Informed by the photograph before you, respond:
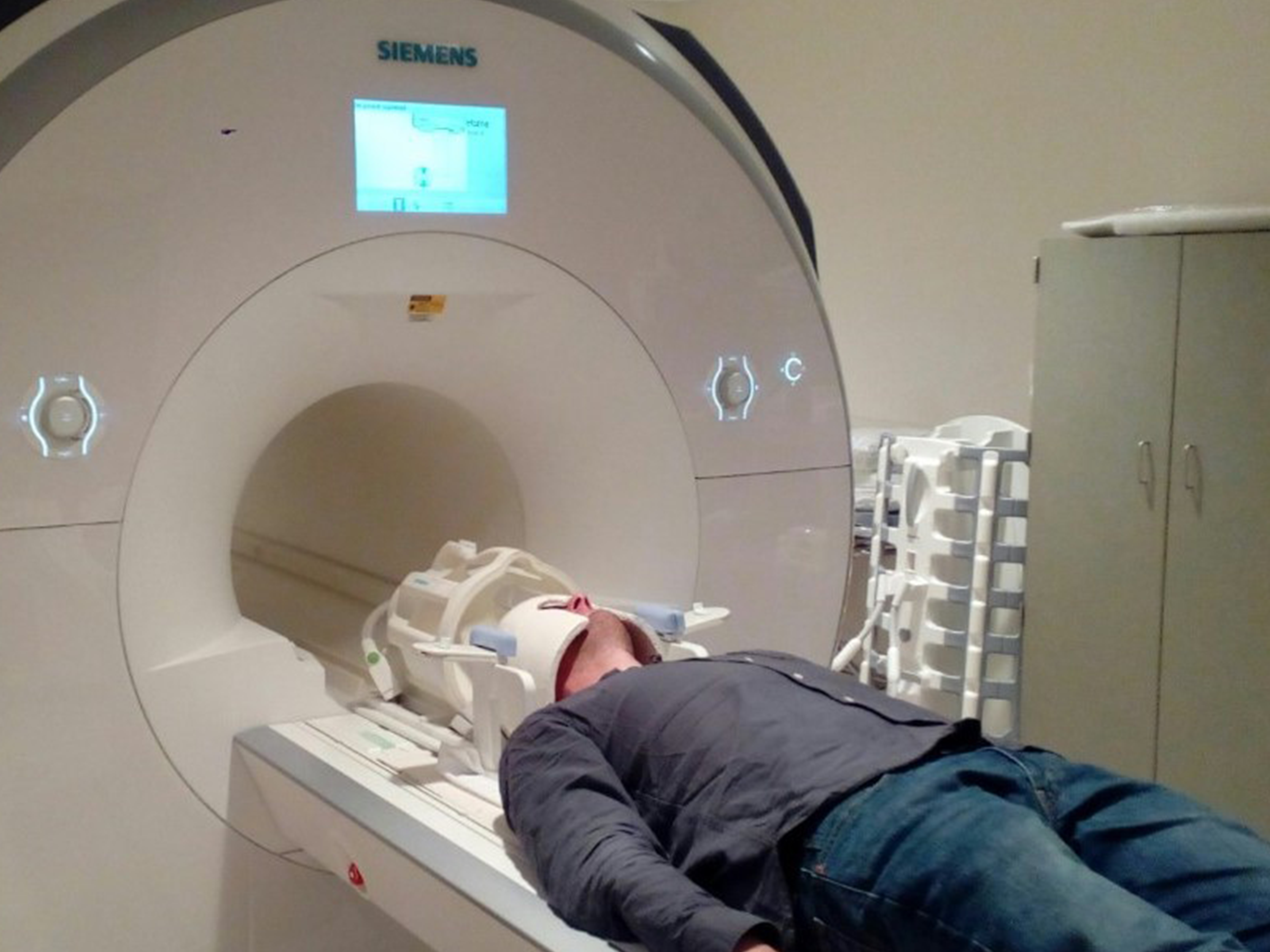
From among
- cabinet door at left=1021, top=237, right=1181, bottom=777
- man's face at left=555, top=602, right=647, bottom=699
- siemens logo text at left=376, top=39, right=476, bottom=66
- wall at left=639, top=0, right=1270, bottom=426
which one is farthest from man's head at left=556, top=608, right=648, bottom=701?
wall at left=639, top=0, right=1270, bottom=426

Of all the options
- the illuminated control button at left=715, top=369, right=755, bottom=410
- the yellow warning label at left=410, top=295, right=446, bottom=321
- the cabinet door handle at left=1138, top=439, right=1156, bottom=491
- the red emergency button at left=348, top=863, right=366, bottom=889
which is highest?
the yellow warning label at left=410, top=295, right=446, bottom=321

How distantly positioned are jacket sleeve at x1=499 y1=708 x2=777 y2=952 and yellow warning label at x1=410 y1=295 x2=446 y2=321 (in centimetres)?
55

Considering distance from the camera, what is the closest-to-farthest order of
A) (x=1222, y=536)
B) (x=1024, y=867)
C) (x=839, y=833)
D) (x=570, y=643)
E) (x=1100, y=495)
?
(x=1024, y=867) < (x=839, y=833) < (x=570, y=643) < (x=1222, y=536) < (x=1100, y=495)

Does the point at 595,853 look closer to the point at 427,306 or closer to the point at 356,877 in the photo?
the point at 356,877

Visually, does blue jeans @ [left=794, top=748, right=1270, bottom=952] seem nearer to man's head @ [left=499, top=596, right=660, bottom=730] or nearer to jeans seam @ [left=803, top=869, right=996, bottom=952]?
jeans seam @ [left=803, top=869, right=996, bottom=952]

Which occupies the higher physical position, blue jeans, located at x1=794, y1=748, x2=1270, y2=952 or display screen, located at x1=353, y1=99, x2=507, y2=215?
display screen, located at x1=353, y1=99, x2=507, y2=215

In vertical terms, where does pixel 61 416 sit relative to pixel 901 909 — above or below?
above

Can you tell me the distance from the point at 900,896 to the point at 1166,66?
8.03ft

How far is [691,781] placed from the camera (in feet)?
4.54

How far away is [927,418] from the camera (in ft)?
12.1

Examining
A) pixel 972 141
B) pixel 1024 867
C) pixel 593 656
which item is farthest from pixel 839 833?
pixel 972 141

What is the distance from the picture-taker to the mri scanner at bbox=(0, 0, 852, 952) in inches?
57.2

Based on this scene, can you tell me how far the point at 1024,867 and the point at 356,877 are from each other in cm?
74

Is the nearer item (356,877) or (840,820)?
(840,820)
